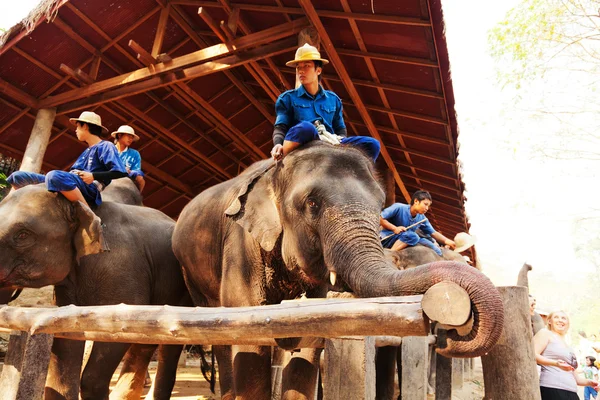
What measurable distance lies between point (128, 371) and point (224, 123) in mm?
6080

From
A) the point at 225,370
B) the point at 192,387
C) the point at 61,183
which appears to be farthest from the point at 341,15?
the point at 192,387

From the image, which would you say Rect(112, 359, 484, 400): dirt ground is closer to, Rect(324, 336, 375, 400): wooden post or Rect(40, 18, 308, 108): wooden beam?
Rect(324, 336, 375, 400): wooden post

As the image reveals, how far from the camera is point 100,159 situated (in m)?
4.34

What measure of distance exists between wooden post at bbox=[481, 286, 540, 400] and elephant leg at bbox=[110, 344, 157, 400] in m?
3.19

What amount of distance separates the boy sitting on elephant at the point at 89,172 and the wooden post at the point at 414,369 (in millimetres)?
2754

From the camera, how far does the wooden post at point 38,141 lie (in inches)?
304

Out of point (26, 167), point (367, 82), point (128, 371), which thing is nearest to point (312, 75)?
point (128, 371)

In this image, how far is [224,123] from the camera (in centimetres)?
1027

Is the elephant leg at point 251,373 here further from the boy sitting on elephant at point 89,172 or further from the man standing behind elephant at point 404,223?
the man standing behind elephant at point 404,223

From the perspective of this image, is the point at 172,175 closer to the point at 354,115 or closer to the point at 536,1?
the point at 354,115

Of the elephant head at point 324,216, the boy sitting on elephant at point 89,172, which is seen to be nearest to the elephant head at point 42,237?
the boy sitting on elephant at point 89,172

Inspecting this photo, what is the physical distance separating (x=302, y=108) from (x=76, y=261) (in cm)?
207

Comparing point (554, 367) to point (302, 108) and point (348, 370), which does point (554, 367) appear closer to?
point (348, 370)

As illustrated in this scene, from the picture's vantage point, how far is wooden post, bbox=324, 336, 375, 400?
2.63 m
